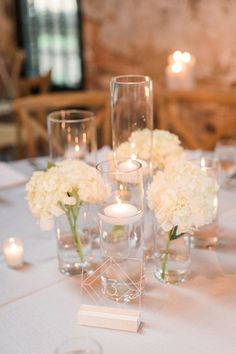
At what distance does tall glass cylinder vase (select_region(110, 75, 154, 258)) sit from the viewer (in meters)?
1.32

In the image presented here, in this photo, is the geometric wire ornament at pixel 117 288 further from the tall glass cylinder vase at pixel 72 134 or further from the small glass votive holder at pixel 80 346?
the tall glass cylinder vase at pixel 72 134

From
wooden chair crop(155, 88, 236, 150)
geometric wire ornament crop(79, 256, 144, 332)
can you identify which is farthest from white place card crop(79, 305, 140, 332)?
wooden chair crop(155, 88, 236, 150)

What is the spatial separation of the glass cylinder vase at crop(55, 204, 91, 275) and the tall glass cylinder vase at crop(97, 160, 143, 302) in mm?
108

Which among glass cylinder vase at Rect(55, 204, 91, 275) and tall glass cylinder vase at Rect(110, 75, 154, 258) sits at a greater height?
tall glass cylinder vase at Rect(110, 75, 154, 258)

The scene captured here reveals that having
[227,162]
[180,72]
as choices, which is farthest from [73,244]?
[180,72]

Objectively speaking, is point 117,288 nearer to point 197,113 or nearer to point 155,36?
point 197,113

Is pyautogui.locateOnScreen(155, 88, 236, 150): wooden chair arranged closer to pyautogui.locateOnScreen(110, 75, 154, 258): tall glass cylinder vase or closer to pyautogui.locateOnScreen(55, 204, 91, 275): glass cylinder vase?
pyautogui.locateOnScreen(110, 75, 154, 258): tall glass cylinder vase

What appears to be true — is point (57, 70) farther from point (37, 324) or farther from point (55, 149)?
point (37, 324)

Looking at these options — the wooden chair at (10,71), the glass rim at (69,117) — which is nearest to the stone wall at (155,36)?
the wooden chair at (10,71)

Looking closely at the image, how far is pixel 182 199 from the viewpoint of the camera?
3.53ft

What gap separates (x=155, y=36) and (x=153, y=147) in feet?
8.23

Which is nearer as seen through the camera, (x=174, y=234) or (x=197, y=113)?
(x=174, y=234)

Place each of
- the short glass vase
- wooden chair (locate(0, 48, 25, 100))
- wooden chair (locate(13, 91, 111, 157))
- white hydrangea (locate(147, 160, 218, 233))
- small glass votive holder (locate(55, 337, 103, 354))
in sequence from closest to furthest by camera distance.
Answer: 1. small glass votive holder (locate(55, 337, 103, 354))
2. white hydrangea (locate(147, 160, 218, 233))
3. the short glass vase
4. wooden chair (locate(13, 91, 111, 157))
5. wooden chair (locate(0, 48, 25, 100))

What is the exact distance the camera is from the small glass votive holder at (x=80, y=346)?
96 cm
